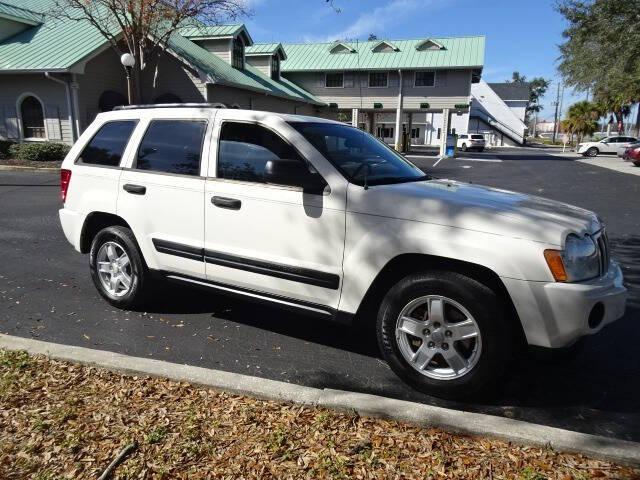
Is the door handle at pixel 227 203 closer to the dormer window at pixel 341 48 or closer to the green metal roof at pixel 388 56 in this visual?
the green metal roof at pixel 388 56

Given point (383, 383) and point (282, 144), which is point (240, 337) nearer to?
point (383, 383)

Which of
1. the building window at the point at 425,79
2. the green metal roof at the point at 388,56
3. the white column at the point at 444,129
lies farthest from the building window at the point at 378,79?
the white column at the point at 444,129

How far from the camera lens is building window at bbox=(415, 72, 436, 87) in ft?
111

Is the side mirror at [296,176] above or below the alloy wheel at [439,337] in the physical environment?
above

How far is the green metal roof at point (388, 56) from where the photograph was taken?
108ft

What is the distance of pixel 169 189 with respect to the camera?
418 centimetres

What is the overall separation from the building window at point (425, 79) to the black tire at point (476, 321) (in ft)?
109

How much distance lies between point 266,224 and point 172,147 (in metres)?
1.27

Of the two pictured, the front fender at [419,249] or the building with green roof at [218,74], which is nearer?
the front fender at [419,249]

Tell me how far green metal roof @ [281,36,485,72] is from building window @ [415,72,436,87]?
705 mm

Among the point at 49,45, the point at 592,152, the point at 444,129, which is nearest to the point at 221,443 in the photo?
the point at 49,45

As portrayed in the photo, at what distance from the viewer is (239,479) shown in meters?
2.39

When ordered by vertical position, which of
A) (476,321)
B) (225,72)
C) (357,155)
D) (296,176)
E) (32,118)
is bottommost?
(476,321)

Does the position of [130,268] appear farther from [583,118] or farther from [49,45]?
[583,118]
